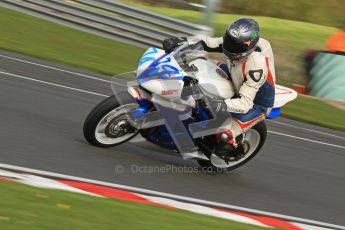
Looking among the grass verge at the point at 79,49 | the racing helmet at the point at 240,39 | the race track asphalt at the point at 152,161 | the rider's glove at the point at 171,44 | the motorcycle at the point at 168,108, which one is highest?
the racing helmet at the point at 240,39

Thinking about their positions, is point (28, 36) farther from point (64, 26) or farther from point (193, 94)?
point (193, 94)

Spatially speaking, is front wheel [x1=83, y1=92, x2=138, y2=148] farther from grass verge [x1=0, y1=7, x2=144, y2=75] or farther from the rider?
grass verge [x1=0, y1=7, x2=144, y2=75]

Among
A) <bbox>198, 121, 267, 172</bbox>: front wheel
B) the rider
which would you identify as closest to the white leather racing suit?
the rider

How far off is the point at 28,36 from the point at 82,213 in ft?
34.3

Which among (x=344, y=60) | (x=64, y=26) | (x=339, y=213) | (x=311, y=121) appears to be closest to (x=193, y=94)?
(x=339, y=213)

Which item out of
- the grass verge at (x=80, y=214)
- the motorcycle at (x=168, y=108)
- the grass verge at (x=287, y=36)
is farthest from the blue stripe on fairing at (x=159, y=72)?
the grass verge at (x=287, y=36)

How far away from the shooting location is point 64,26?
1662cm

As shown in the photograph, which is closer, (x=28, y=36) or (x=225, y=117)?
(x=225, y=117)

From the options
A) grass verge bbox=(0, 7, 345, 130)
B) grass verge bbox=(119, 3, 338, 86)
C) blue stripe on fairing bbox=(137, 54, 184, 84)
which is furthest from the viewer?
grass verge bbox=(119, 3, 338, 86)

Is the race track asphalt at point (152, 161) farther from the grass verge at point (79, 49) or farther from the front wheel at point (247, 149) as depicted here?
the grass verge at point (79, 49)

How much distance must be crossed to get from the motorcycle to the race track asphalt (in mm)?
255

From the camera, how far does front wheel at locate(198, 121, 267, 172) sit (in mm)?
7703

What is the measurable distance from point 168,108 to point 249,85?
34.3 inches

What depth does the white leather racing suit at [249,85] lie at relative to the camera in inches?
273
